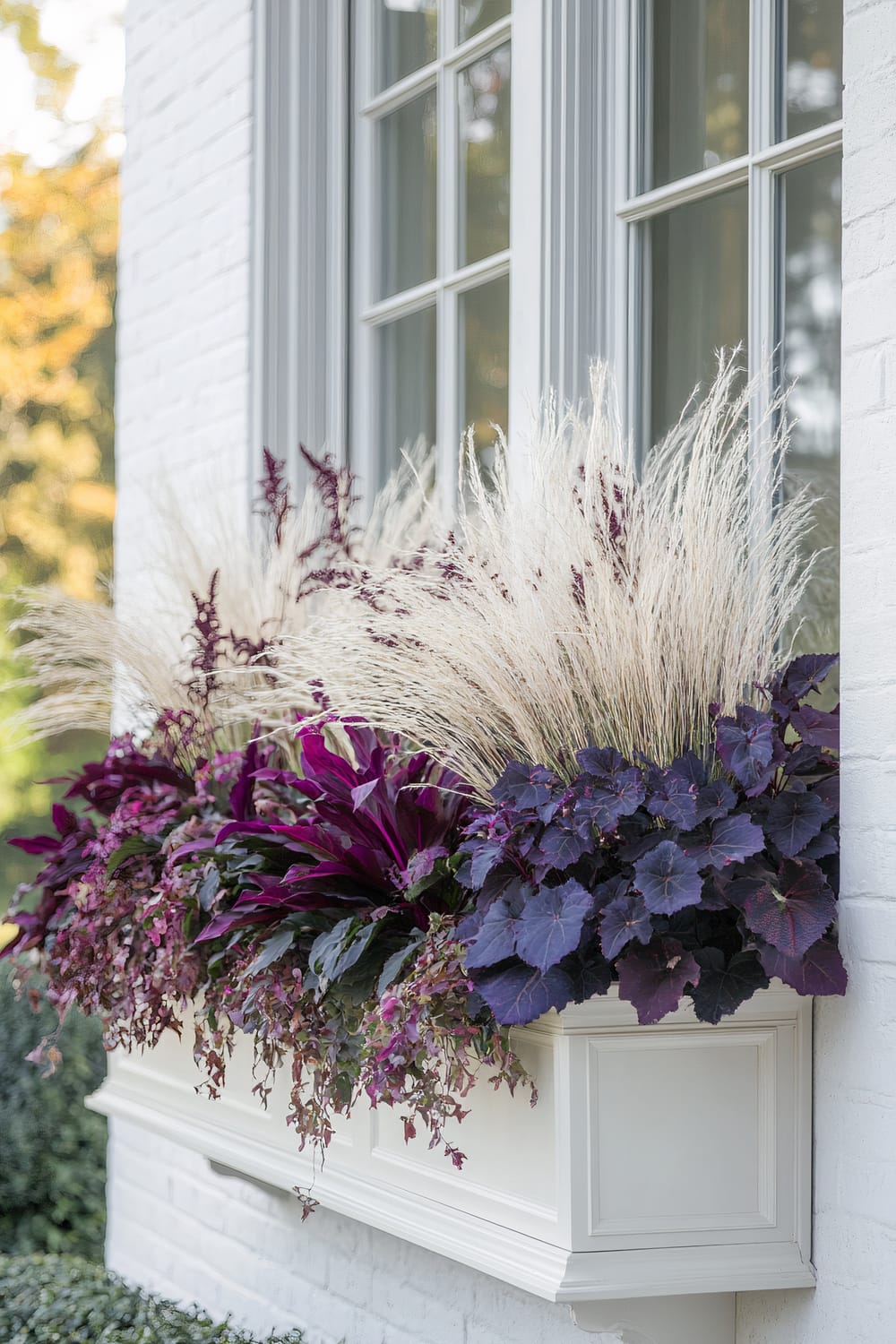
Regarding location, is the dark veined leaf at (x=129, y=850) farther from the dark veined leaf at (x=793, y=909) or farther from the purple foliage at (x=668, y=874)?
the dark veined leaf at (x=793, y=909)

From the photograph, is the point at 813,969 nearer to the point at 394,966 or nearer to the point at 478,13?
the point at 394,966

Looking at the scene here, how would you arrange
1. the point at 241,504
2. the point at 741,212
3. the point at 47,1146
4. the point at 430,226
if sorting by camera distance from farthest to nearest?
the point at 47,1146, the point at 241,504, the point at 430,226, the point at 741,212

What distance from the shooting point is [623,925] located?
4.61 feet

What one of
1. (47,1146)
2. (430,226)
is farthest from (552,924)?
(47,1146)

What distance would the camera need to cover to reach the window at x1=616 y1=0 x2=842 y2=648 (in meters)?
1.94

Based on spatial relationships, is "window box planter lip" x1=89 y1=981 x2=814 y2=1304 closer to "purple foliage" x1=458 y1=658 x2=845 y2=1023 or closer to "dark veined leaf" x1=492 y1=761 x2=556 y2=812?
"purple foliage" x1=458 y1=658 x2=845 y2=1023

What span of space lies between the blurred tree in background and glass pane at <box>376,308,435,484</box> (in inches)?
208

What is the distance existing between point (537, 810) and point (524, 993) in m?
0.21

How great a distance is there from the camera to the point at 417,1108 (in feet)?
5.19

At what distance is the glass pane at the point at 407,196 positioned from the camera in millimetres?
2861

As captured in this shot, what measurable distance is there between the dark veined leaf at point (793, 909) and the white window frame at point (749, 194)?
2.19ft

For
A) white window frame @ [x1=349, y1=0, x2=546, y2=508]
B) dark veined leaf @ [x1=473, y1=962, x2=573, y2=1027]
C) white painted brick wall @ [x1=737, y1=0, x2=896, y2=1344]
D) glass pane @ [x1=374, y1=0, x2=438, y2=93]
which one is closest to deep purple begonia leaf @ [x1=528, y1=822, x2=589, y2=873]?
dark veined leaf @ [x1=473, y1=962, x2=573, y2=1027]

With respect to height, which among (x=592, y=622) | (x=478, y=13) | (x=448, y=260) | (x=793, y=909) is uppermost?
(x=478, y=13)

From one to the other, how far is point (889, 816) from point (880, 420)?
0.45 m
